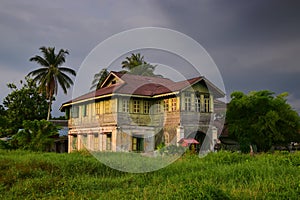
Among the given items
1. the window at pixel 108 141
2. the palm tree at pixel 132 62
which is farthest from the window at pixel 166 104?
the palm tree at pixel 132 62

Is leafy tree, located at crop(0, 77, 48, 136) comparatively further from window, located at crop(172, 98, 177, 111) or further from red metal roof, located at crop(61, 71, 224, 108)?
window, located at crop(172, 98, 177, 111)

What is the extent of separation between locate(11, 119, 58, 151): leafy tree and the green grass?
7966 mm

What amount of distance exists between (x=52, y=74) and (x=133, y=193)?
2617 centimetres

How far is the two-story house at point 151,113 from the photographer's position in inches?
800

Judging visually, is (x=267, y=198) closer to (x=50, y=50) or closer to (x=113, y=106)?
(x=113, y=106)

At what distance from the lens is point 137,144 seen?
2103cm

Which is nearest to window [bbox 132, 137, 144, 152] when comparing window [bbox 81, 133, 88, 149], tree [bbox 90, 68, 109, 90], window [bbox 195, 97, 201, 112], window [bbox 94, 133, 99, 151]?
window [bbox 94, 133, 99, 151]

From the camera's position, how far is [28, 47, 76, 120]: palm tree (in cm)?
3244

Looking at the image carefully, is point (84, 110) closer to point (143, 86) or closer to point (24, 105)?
point (143, 86)

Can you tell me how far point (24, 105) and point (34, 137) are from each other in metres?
15.3

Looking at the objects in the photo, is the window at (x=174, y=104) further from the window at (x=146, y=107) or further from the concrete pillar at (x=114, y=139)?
the concrete pillar at (x=114, y=139)

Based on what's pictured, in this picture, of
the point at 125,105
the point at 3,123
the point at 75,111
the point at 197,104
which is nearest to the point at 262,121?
the point at 197,104

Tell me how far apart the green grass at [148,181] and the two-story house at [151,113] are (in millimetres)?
7499

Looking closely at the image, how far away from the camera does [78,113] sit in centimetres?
2481
